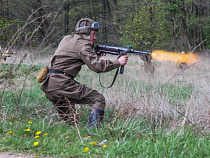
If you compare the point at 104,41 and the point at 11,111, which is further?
the point at 104,41

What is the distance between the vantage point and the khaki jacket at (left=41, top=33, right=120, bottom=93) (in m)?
4.16

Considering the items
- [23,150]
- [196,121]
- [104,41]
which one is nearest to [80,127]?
[23,150]

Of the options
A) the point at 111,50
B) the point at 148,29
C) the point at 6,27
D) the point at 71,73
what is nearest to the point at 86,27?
the point at 111,50

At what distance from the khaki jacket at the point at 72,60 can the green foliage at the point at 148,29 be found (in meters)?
6.48

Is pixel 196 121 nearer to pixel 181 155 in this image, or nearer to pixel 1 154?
pixel 181 155

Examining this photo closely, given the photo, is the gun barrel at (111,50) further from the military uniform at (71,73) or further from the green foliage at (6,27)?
the green foliage at (6,27)

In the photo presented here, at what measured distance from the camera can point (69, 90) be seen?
437cm

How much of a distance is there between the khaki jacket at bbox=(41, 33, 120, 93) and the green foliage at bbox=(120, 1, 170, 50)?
6.48 m

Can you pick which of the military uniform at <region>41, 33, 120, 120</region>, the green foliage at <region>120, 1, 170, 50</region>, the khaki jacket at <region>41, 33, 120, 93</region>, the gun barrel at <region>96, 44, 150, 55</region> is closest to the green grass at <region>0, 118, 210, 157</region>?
the military uniform at <region>41, 33, 120, 120</region>

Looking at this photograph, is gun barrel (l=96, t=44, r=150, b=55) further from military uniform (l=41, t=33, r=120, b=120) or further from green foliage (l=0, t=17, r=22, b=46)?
green foliage (l=0, t=17, r=22, b=46)

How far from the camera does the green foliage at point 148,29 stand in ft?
34.4

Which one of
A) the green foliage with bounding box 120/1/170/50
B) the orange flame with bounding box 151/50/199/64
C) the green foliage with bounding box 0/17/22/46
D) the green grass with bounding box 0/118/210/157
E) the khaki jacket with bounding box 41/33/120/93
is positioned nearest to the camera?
the green grass with bounding box 0/118/210/157

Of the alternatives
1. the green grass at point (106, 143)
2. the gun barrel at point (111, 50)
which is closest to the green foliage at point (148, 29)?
the gun barrel at point (111, 50)

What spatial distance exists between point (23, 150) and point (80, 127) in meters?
1.20
